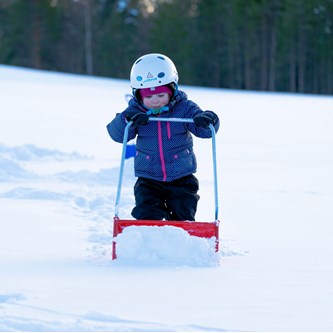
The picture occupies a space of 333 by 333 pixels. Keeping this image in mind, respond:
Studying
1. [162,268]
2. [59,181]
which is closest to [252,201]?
[59,181]

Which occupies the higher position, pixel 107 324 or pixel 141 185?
pixel 141 185

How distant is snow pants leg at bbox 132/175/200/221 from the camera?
4570mm

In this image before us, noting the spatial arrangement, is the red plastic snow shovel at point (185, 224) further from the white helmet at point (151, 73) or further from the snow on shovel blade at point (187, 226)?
the white helmet at point (151, 73)

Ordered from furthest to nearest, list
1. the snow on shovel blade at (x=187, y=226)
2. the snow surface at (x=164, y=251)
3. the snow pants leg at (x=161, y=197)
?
the snow pants leg at (x=161, y=197) < the snow on shovel blade at (x=187, y=226) < the snow surface at (x=164, y=251)

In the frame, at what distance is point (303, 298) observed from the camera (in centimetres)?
329

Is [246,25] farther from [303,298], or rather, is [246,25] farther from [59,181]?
[303,298]

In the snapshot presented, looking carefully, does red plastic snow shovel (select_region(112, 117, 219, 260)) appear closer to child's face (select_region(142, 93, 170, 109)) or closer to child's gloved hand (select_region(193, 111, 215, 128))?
child's gloved hand (select_region(193, 111, 215, 128))

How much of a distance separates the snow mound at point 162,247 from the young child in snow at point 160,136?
606 millimetres

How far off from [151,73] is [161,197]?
83 centimetres

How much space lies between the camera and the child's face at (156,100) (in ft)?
14.4

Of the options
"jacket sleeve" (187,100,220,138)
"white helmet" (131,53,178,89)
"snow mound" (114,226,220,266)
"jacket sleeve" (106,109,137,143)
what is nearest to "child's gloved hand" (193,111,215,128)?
"jacket sleeve" (187,100,220,138)

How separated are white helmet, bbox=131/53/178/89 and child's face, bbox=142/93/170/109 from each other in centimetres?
8

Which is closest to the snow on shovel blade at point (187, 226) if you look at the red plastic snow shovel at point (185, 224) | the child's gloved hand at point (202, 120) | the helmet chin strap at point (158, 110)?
the red plastic snow shovel at point (185, 224)

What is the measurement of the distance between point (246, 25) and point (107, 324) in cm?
4395
